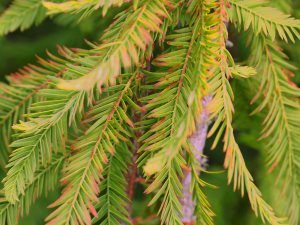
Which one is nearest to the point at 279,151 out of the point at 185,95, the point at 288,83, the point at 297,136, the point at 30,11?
the point at 297,136

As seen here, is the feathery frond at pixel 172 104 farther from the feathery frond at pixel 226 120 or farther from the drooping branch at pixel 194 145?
the drooping branch at pixel 194 145

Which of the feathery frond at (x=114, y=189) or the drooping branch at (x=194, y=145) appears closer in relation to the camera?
the feathery frond at (x=114, y=189)

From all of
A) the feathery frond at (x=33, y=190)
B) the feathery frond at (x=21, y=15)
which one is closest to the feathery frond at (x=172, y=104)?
the feathery frond at (x=33, y=190)

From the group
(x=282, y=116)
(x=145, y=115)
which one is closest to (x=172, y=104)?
(x=145, y=115)

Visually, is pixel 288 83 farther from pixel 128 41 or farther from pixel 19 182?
pixel 19 182

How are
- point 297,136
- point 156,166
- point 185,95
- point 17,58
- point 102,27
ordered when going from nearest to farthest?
point 156,166 → point 185,95 → point 297,136 → point 102,27 → point 17,58

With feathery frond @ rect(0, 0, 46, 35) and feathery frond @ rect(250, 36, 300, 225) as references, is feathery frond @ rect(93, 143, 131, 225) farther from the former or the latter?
feathery frond @ rect(0, 0, 46, 35)

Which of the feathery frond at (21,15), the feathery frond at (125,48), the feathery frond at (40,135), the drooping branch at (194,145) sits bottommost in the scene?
the drooping branch at (194,145)

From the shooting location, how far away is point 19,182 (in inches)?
31.9

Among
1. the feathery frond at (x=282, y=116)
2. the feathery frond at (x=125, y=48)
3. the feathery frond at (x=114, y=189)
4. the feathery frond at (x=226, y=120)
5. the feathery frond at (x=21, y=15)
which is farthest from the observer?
the feathery frond at (x=21, y=15)

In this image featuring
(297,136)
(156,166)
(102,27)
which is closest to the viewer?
(156,166)

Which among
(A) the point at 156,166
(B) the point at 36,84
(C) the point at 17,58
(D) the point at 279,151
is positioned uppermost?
(C) the point at 17,58

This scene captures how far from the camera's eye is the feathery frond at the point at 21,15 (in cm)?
126

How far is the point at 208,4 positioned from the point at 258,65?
324mm
